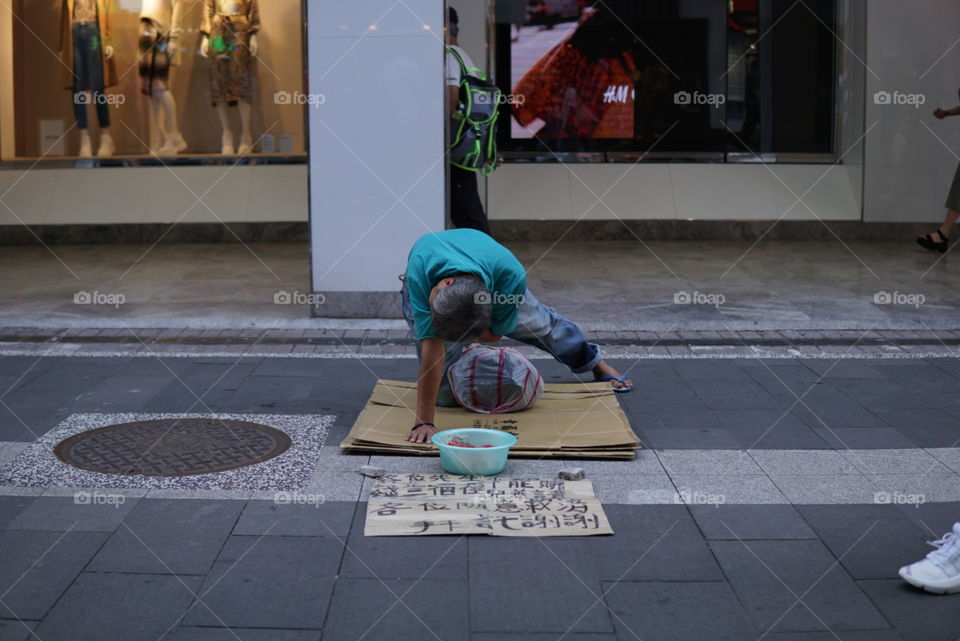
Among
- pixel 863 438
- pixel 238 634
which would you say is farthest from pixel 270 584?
pixel 863 438

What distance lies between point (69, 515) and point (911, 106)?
10.1 meters

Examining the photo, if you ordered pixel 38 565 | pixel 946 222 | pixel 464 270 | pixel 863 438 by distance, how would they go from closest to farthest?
pixel 38 565, pixel 464 270, pixel 863 438, pixel 946 222

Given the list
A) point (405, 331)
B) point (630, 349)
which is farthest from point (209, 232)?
point (630, 349)

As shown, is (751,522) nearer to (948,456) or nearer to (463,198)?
(948,456)

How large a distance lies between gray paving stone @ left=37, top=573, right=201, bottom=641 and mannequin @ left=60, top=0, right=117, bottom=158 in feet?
33.7

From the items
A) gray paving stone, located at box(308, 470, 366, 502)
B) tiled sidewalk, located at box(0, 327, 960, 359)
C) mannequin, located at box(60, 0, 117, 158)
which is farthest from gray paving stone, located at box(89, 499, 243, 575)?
mannequin, located at box(60, 0, 117, 158)

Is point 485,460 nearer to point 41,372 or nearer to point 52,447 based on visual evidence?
point 52,447

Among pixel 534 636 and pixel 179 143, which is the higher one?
pixel 179 143

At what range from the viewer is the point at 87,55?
528 inches

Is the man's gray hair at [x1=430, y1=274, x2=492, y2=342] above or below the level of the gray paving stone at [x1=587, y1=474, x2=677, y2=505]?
above

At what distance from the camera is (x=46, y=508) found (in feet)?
14.8

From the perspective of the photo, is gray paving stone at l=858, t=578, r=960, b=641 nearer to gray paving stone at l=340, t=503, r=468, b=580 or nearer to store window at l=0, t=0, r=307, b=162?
gray paving stone at l=340, t=503, r=468, b=580

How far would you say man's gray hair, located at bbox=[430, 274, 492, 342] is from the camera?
15.9ft

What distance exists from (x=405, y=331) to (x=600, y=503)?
360 cm
